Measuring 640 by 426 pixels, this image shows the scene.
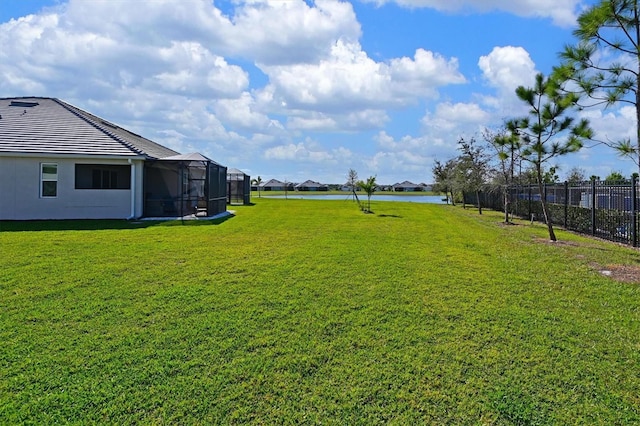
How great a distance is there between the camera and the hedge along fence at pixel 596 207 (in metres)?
9.94

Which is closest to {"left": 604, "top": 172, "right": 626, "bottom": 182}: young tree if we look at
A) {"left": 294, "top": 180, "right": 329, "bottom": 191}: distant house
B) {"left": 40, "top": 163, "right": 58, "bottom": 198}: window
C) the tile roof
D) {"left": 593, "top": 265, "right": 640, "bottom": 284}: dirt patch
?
{"left": 593, "top": 265, "right": 640, "bottom": 284}: dirt patch

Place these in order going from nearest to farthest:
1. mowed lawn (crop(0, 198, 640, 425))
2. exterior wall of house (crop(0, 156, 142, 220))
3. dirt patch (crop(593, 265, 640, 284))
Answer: mowed lawn (crop(0, 198, 640, 425)), dirt patch (crop(593, 265, 640, 284)), exterior wall of house (crop(0, 156, 142, 220))

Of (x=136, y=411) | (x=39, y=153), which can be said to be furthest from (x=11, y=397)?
(x=39, y=153)

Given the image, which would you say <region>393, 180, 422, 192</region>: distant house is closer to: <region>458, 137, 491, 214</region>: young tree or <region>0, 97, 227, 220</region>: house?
<region>458, 137, 491, 214</region>: young tree

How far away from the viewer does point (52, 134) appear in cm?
1459

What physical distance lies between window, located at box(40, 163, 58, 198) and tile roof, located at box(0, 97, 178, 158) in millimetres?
671

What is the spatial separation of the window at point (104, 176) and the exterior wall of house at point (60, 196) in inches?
13.7

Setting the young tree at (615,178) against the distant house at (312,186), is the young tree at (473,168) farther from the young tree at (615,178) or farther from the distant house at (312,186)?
the distant house at (312,186)

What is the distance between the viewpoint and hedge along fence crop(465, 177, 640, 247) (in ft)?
32.6

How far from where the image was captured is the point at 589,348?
371cm

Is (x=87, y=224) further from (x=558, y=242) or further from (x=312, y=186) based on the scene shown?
(x=312, y=186)

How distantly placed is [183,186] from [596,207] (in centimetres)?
1573

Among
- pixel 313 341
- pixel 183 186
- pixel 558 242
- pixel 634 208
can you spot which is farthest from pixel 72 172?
pixel 634 208

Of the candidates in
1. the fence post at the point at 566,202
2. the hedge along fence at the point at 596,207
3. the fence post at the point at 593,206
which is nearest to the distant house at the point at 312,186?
the hedge along fence at the point at 596,207
